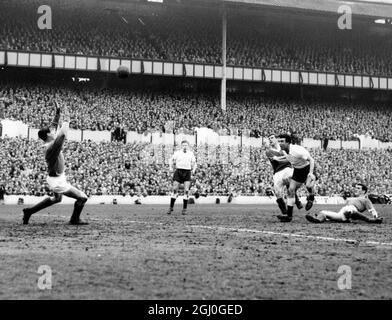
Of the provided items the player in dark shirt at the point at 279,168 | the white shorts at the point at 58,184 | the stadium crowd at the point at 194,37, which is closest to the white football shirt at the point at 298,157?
the player in dark shirt at the point at 279,168

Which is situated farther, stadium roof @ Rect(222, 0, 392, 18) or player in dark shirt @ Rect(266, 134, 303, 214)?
stadium roof @ Rect(222, 0, 392, 18)

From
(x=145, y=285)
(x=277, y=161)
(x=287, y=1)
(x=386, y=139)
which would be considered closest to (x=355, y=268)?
(x=145, y=285)

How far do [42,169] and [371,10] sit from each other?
3738 cm

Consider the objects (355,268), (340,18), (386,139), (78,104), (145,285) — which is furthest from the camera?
(340,18)

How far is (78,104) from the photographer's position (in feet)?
157

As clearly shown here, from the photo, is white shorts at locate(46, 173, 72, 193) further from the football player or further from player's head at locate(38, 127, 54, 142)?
the football player

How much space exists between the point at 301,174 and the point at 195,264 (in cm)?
913

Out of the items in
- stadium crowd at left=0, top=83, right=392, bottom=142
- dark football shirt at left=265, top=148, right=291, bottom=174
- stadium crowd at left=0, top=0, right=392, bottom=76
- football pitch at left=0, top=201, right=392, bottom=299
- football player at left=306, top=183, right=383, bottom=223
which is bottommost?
football pitch at left=0, top=201, right=392, bottom=299

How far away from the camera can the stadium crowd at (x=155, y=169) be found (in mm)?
35594

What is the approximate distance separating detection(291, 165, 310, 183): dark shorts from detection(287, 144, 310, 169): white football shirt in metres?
0.08

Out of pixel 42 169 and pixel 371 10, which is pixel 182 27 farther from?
pixel 42 169

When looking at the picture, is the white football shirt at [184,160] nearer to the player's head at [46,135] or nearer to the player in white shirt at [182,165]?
the player in white shirt at [182,165]

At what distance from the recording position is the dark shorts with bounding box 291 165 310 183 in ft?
51.4

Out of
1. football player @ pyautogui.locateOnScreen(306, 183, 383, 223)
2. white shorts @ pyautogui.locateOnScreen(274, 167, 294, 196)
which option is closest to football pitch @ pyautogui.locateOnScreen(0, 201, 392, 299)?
football player @ pyautogui.locateOnScreen(306, 183, 383, 223)
